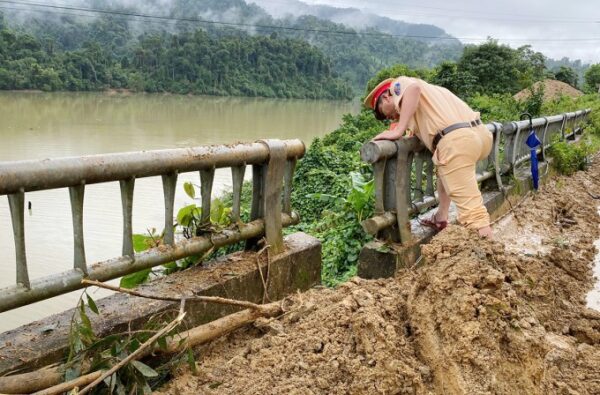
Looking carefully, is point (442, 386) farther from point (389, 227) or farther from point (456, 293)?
point (389, 227)

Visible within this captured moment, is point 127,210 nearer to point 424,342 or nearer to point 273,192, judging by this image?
point 273,192

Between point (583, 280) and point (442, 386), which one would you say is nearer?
point (442, 386)

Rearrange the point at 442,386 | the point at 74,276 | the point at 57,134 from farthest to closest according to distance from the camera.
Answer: the point at 57,134, the point at 74,276, the point at 442,386

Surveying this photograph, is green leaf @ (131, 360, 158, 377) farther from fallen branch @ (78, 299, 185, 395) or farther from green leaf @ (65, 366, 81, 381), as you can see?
green leaf @ (65, 366, 81, 381)

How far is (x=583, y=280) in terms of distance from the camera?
13.0ft

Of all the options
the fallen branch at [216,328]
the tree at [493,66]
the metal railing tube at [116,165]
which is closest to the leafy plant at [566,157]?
the metal railing tube at [116,165]

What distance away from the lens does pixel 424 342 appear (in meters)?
2.21

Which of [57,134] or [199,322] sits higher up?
[199,322]

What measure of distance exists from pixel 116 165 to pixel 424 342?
1.50m

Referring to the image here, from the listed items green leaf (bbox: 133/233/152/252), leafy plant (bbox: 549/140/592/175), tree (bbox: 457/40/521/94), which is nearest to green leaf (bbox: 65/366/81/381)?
green leaf (bbox: 133/233/152/252)

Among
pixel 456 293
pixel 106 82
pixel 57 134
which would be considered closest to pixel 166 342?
pixel 456 293

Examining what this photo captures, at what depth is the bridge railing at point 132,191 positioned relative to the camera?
2.08 m

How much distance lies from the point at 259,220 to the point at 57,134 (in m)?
17.7

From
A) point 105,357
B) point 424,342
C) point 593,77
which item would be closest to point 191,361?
point 105,357
